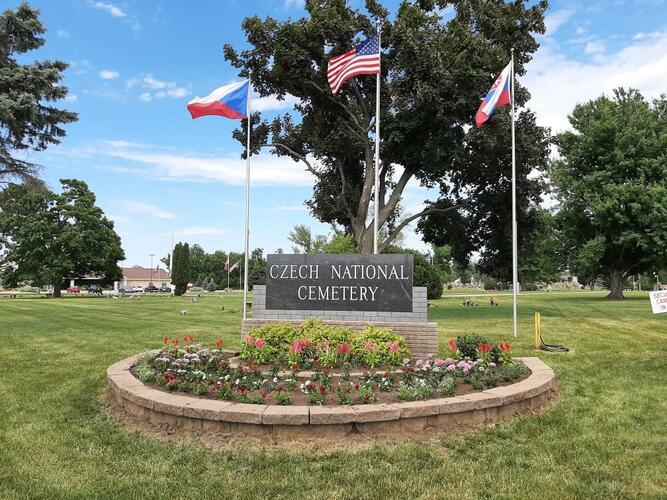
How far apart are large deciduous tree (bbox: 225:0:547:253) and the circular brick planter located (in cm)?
1377

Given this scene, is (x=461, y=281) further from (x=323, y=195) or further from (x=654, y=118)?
(x=323, y=195)

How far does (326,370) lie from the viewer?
6.02m

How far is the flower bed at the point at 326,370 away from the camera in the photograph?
5.25 m

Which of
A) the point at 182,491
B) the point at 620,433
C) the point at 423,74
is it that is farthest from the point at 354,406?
the point at 423,74

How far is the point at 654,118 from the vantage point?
40.5m

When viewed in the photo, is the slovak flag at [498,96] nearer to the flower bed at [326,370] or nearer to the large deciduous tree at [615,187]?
the flower bed at [326,370]

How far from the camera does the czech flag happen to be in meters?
10.9

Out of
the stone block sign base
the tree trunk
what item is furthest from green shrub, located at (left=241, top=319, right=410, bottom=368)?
the tree trunk

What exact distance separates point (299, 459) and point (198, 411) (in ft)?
3.72

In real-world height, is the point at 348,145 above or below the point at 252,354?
above

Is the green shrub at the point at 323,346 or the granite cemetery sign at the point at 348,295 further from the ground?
the granite cemetery sign at the point at 348,295

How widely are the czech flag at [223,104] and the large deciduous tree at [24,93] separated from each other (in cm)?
802

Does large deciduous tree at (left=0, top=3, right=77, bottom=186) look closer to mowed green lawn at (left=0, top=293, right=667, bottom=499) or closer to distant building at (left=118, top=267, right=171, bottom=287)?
mowed green lawn at (left=0, top=293, right=667, bottom=499)

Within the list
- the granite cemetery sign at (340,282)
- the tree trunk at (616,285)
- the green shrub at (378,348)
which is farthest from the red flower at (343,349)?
the tree trunk at (616,285)
